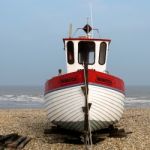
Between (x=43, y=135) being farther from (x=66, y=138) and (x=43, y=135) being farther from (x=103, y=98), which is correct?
(x=103, y=98)

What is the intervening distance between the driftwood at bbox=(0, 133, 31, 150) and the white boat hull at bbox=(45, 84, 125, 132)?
44.0 inches

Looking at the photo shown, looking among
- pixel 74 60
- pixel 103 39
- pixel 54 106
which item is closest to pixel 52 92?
pixel 54 106

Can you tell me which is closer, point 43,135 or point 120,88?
point 120,88

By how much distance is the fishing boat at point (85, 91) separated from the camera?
13.1m

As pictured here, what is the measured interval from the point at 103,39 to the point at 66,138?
3255 mm

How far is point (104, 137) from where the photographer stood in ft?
47.0

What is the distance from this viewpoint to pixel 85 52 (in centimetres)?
1478

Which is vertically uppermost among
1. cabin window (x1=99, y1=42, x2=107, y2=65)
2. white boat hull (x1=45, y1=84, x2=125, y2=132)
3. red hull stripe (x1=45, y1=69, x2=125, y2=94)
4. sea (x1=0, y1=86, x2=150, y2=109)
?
cabin window (x1=99, y1=42, x2=107, y2=65)

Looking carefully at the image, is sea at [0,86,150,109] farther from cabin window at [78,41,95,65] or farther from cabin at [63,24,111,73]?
cabin window at [78,41,95,65]

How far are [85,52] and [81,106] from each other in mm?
2295

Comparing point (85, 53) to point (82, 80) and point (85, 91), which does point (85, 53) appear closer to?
point (82, 80)

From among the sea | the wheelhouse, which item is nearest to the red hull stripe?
the wheelhouse

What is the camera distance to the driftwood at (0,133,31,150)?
1322 cm

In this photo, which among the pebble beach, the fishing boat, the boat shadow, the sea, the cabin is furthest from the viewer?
the sea
